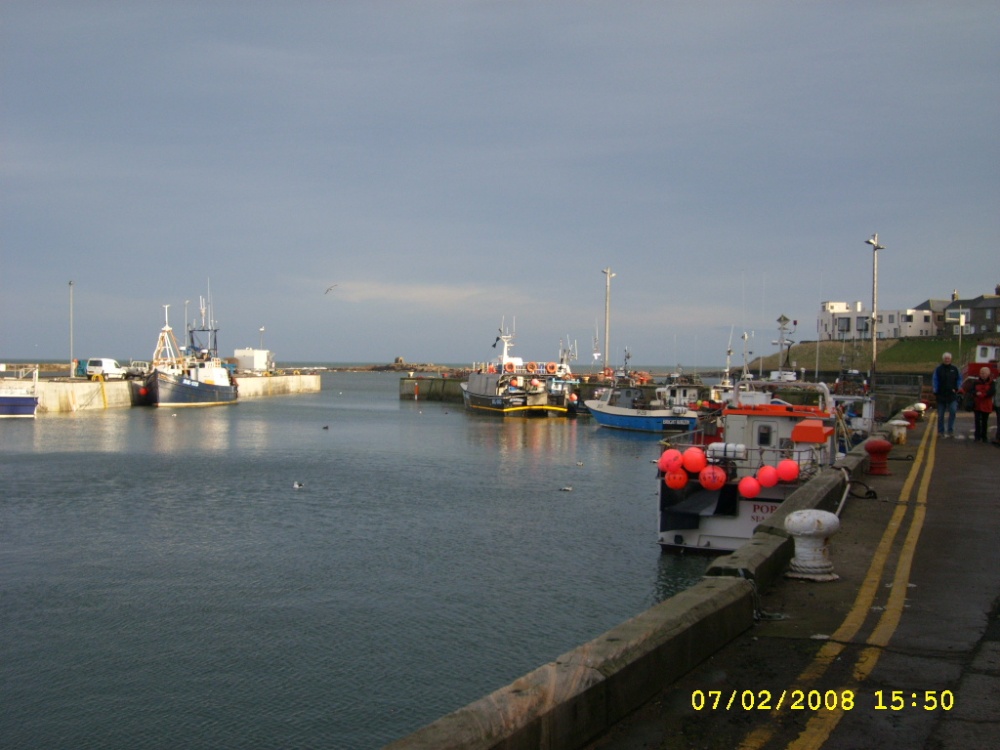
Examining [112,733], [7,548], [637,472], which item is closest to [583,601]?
[112,733]

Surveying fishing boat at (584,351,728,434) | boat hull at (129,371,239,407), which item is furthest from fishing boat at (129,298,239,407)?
fishing boat at (584,351,728,434)

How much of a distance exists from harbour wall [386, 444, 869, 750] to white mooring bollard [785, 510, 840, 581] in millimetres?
829

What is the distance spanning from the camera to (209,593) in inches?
756

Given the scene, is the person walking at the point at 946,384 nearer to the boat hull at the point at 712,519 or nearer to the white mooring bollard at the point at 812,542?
the boat hull at the point at 712,519

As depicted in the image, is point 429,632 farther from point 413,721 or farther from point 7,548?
point 7,548

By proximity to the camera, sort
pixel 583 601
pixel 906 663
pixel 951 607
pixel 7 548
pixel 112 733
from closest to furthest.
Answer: pixel 906 663, pixel 951 607, pixel 112 733, pixel 583 601, pixel 7 548

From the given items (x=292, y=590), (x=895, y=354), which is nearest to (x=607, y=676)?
(x=292, y=590)

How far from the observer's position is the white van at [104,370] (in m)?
97.5

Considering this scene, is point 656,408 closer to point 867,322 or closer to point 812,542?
point 812,542

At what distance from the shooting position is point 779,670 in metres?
7.09

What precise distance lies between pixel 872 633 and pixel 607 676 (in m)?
3.32

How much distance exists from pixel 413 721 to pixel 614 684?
7.66 metres

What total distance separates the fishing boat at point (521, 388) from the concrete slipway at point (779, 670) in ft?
239

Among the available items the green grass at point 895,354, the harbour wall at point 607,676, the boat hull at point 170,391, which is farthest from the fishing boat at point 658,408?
the harbour wall at point 607,676
